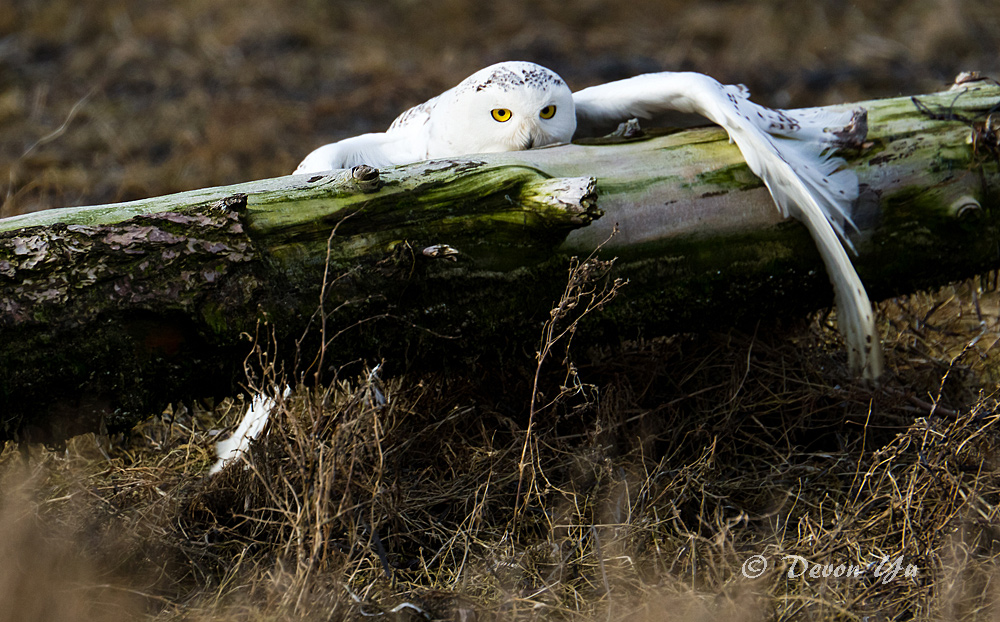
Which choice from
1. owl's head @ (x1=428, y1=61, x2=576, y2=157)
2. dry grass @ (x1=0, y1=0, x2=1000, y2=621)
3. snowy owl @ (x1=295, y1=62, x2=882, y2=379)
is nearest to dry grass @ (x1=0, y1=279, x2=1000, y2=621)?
dry grass @ (x1=0, y1=0, x2=1000, y2=621)

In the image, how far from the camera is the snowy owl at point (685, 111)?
229 centimetres

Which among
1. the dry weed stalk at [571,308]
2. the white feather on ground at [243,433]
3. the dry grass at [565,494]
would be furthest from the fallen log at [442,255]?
the white feather on ground at [243,433]

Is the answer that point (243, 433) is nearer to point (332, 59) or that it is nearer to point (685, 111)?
point (685, 111)

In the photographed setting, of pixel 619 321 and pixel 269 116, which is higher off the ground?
pixel 269 116

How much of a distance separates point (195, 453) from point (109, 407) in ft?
2.89

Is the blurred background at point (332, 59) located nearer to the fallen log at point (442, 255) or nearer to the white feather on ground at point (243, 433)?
the white feather on ground at point (243, 433)

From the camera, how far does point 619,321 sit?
2227 mm

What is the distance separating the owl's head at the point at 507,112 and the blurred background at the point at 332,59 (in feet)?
9.47

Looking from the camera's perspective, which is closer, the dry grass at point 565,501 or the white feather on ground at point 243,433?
the dry grass at point 565,501

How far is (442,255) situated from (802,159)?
46.3 inches

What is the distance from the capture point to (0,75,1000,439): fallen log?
1779 mm

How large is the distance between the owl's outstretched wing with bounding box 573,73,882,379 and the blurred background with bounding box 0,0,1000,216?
3343 millimetres

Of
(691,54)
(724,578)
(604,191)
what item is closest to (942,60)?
(691,54)

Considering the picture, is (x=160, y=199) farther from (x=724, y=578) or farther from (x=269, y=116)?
(x=269, y=116)
